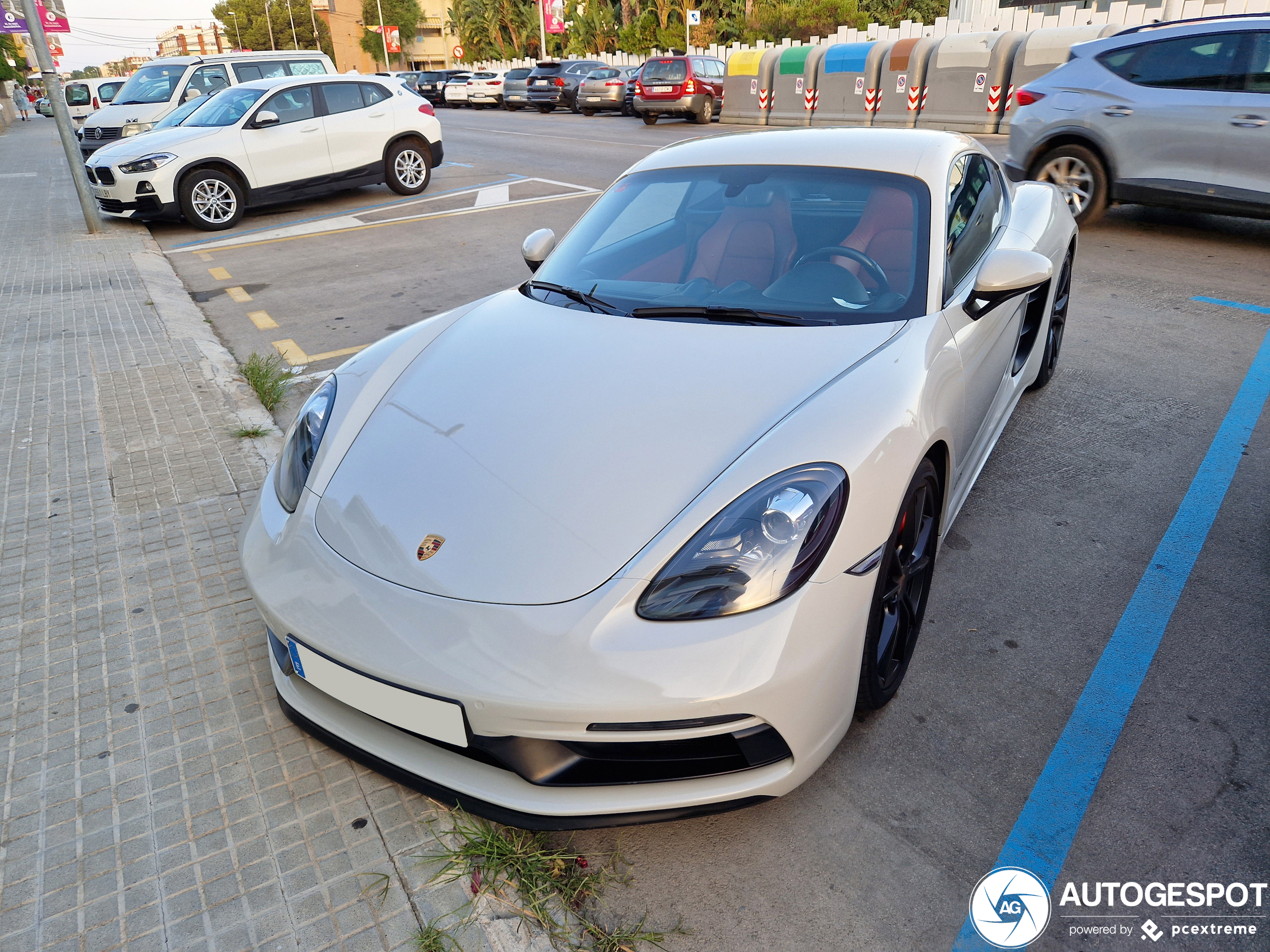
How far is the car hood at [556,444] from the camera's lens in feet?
6.69

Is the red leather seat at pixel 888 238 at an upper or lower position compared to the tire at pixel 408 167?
upper

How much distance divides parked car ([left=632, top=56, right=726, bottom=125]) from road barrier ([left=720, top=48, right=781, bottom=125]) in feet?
1.37

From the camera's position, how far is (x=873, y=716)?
253 cm

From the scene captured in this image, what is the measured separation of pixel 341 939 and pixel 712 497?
4.17ft

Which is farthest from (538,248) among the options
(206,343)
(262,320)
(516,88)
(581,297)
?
(516,88)

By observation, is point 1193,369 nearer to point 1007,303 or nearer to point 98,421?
point 1007,303

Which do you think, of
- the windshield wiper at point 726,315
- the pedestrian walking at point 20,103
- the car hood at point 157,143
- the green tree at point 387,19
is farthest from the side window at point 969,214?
the green tree at point 387,19

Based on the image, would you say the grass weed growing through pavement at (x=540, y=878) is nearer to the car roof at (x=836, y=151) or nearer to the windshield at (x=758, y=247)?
the windshield at (x=758, y=247)

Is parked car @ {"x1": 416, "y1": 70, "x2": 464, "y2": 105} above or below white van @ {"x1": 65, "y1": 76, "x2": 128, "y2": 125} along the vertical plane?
below

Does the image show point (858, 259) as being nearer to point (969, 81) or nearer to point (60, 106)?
point (60, 106)

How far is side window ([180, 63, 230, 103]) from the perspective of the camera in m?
14.1

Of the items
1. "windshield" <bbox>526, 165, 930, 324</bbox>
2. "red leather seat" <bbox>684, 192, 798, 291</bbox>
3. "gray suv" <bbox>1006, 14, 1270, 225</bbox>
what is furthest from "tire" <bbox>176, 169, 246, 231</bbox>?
"red leather seat" <bbox>684, 192, 798, 291</bbox>

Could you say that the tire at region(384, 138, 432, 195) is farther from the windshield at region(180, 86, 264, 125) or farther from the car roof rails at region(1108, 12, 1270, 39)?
the car roof rails at region(1108, 12, 1270, 39)

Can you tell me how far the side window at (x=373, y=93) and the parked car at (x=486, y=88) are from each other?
22.6 m
